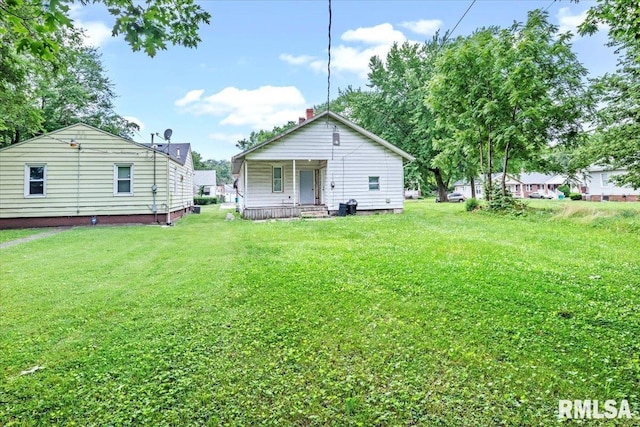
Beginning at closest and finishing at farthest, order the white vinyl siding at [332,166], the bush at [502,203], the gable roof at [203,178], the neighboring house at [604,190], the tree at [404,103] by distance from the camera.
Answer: the bush at [502,203]
the white vinyl siding at [332,166]
the tree at [404,103]
the neighboring house at [604,190]
the gable roof at [203,178]

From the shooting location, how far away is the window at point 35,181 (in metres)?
13.8

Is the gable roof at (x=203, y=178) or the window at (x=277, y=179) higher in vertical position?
the gable roof at (x=203, y=178)

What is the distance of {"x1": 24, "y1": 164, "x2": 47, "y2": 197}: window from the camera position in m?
13.8

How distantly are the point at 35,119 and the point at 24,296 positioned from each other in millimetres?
12140

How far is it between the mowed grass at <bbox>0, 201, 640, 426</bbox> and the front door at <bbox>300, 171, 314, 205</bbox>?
12426mm

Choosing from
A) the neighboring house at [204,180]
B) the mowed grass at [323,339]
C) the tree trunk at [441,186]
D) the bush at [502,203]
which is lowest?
the mowed grass at [323,339]

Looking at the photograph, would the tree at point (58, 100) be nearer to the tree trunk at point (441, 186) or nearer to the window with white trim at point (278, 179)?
the window with white trim at point (278, 179)

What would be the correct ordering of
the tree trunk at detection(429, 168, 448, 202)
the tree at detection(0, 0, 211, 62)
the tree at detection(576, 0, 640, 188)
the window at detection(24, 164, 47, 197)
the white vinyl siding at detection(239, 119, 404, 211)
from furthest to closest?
the tree trunk at detection(429, 168, 448, 202) < the white vinyl siding at detection(239, 119, 404, 211) < the tree at detection(576, 0, 640, 188) < the window at detection(24, 164, 47, 197) < the tree at detection(0, 0, 211, 62)

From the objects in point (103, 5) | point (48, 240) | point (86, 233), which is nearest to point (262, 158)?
point (86, 233)

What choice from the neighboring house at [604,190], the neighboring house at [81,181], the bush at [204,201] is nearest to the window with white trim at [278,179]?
the neighboring house at [81,181]

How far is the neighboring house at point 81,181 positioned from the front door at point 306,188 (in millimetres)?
7022

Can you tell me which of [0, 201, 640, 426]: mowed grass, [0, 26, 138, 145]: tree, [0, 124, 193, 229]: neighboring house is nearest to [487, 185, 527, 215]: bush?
[0, 201, 640, 426]: mowed grass

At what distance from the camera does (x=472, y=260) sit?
6312mm

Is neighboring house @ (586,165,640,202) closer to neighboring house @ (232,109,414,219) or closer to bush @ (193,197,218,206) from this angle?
neighboring house @ (232,109,414,219)
